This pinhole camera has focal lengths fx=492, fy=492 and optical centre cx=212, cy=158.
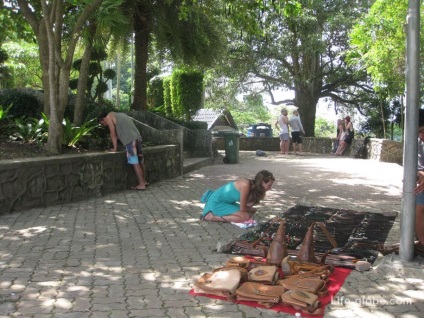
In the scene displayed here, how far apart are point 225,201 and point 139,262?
6.84 ft

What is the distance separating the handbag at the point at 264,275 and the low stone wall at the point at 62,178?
442 centimetres

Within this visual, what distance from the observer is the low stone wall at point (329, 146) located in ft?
52.5

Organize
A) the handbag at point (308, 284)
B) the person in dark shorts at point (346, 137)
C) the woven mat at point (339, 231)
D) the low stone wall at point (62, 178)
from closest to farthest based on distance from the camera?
the handbag at point (308, 284) → the woven mat at point (339, 231) → the low stone wall at point (62, 178) → the person in dark shorts at point (346, 137)

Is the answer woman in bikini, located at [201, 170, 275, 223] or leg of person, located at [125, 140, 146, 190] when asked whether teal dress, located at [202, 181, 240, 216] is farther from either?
leg of person, located at [125, 140, 146, 190]

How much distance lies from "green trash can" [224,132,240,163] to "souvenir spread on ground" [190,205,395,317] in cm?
935

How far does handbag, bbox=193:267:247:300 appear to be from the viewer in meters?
3.89

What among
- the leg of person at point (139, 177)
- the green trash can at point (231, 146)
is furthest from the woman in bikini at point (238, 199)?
the green trash can at point (231, 146)

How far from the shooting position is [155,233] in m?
6.14

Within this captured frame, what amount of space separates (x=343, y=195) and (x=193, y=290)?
5730 mm

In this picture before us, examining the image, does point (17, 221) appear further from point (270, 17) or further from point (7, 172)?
point (270, 17)

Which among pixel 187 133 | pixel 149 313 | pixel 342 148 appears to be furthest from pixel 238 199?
pixel 342 148

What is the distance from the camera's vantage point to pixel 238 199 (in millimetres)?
6574

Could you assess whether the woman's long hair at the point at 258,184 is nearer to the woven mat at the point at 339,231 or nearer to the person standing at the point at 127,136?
the woven mat at the point at 339,231

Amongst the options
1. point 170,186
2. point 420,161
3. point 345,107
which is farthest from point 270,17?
point 420,161
